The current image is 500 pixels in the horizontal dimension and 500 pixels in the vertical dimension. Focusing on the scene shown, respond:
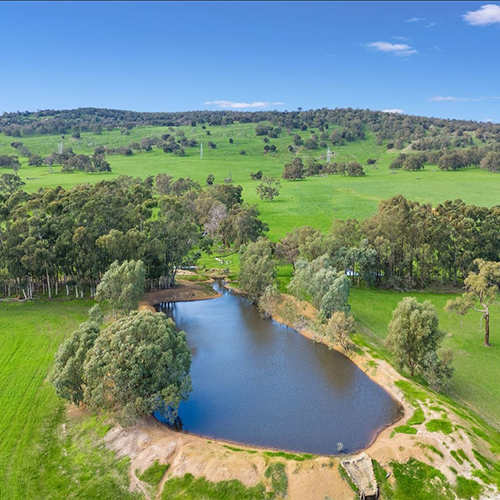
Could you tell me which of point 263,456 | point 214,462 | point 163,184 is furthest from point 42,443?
point 163,184

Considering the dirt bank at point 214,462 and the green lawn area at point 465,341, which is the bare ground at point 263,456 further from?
the green lawn area at point 465,341

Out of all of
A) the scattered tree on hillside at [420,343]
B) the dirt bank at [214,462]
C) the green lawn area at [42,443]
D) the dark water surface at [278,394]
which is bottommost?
the dark water surface at [278,394]

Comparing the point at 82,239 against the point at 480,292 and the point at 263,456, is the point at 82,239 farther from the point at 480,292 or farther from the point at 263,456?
the point at 480,292

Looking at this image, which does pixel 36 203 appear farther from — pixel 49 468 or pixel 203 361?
pixel 49 468

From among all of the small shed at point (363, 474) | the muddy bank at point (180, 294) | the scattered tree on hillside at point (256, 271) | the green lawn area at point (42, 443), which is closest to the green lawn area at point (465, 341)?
the scattered tree on hillside at point (256, 271)

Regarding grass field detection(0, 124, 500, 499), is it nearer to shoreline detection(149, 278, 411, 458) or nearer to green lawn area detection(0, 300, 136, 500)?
green lawn area detection(0, 300, 136, 500)
